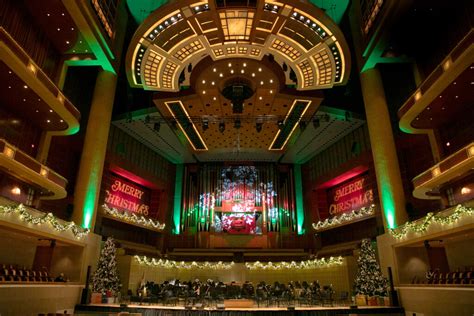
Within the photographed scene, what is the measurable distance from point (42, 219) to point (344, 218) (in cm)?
1693

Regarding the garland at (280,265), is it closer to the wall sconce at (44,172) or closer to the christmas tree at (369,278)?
the christmas tree at (369,278)

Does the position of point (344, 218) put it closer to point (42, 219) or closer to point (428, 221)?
point (428, 221)

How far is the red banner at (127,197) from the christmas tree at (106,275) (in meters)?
5.46

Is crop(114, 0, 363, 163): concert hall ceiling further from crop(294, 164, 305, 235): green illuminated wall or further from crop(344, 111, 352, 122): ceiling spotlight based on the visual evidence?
crop(294, 164, 305, 235): green illuminated wall

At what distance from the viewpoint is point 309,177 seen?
25703 millimetres

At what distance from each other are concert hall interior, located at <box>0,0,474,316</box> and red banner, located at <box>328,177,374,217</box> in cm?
16

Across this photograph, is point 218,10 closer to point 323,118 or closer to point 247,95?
point 247,95

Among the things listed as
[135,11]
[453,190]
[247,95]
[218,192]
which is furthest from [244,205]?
[135,11]

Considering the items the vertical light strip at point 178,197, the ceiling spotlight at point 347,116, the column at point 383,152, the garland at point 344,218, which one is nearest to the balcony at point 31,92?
the vertical light strip at point 178,197

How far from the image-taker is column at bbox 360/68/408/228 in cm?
1609

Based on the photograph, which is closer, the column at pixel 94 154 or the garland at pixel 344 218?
the column at pixel 94 154

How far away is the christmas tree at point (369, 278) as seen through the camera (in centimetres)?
1436

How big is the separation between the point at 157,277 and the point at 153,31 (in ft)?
45.0

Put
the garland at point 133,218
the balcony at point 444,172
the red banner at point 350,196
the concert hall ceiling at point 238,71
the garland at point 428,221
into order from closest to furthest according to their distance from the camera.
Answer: the garland at point 428,221
the balcony at point 444,172
the concert hall ceiling at point 238,71
the garland at point 133,218
the red banner at point 350,196
